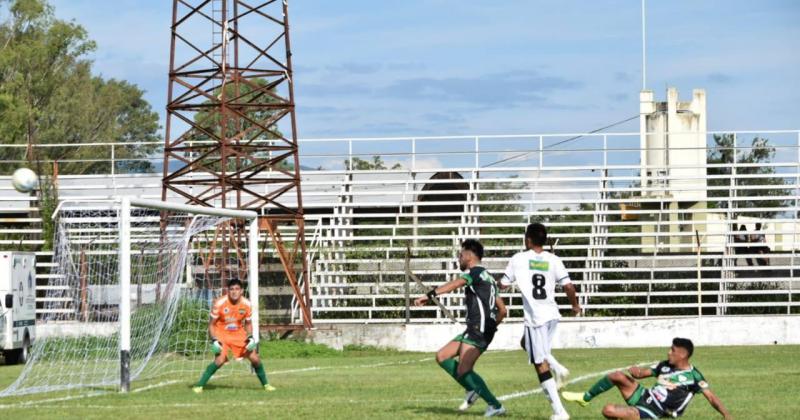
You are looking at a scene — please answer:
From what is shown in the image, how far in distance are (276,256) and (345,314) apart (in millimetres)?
2336

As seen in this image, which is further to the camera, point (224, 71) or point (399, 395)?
point (224, 71)

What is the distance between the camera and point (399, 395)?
53.2ft

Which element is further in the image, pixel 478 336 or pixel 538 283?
pixel 478 336

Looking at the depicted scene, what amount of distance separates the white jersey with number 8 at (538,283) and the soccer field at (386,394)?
1.04 m

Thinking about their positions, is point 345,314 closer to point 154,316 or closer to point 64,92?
point 154,316

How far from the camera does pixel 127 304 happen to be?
17359 millimetres

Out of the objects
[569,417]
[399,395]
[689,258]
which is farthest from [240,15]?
[569,417]

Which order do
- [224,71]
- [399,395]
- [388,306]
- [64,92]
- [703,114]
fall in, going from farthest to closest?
1. [64,92]
2. [703,114]
3. [388,306]
4. [224,71]
5. [399,395]

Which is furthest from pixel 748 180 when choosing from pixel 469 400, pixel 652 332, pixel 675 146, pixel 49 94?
pixel 469 400

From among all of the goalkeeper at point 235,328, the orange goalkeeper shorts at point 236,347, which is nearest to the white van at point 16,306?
the goalkeeper at point 235,328

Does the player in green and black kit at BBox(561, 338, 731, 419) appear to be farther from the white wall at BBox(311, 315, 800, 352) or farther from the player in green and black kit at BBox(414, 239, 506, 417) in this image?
the white wall at BBox(311, 315, 800, 352)

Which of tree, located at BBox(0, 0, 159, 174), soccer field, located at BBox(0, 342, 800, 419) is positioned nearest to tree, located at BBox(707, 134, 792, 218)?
soccer field, located at BBox(0, 342, 800, 419)

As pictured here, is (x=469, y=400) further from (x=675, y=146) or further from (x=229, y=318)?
(x=675, y=146)

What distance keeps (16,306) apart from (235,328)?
11.7 metres
